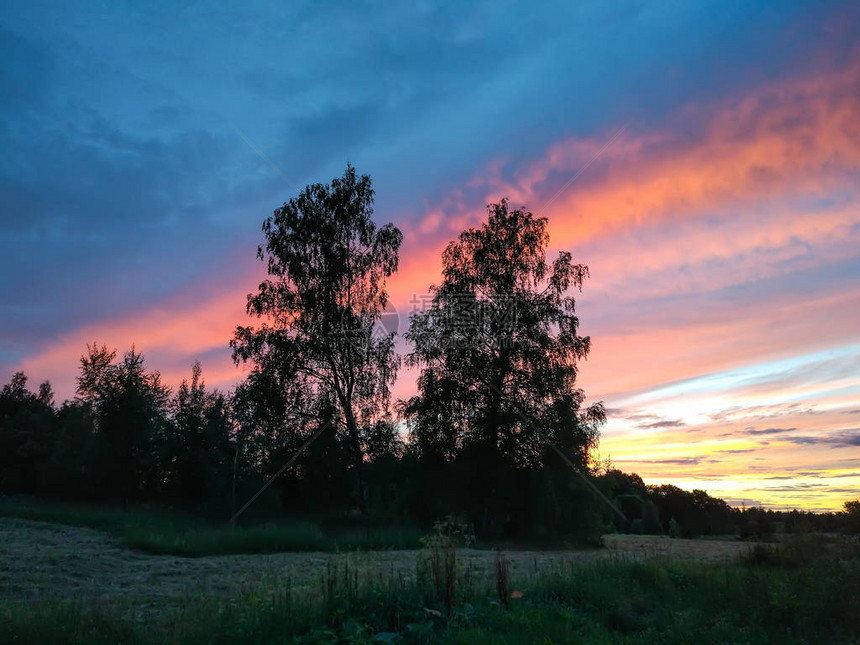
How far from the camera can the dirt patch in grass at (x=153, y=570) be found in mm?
8906

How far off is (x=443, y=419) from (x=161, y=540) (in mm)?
11002

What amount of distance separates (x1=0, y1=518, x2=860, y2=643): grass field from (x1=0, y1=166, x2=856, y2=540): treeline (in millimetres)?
10411

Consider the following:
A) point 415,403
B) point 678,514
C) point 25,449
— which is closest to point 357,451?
point 415,403

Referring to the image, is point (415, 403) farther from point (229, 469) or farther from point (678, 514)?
point (678, 514)

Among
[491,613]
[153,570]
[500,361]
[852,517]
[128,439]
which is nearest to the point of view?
[491,613]

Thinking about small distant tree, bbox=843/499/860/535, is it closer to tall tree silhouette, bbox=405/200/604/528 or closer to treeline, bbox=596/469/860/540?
treeline, bbox=596/469/860/540

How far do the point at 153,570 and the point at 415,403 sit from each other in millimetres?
12859

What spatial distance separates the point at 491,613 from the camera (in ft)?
23.6

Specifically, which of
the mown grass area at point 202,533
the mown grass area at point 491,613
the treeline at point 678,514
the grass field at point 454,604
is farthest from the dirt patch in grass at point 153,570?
the treeline at point 678,514

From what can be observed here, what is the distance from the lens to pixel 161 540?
15.4 m

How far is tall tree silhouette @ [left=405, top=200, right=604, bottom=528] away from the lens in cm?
2183

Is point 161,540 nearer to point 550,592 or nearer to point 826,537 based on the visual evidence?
point 550,592

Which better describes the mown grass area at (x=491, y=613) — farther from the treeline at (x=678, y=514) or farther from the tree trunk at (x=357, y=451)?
the tree trunk at (x=357, y=451)

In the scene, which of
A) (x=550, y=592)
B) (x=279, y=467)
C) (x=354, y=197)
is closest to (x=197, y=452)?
(x=279, y=467)
